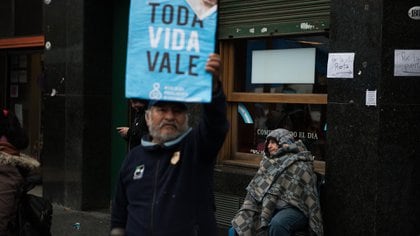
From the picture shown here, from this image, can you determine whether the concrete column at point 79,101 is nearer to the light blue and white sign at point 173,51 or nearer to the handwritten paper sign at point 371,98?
the handwritten paper sign at point 371,98

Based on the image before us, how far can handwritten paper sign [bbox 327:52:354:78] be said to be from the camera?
17.8 feet

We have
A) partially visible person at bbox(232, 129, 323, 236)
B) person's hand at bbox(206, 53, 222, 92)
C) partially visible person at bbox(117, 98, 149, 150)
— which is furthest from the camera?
partially visible person at bbox(117, 98, 149, 150)

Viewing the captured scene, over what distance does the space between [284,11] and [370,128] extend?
1690 mm

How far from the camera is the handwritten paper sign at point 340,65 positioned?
543 centimetres

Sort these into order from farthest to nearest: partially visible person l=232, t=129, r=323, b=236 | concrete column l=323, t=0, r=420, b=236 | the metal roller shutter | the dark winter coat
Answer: the metal roller shutter < partially visible person l=232, t=129, r=323, b=236 < concrete column l=323, t=0, r=420, b=236 < the dark winter coat

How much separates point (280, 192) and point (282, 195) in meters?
0.03

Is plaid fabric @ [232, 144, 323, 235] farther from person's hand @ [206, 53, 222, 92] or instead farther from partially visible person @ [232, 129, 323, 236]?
person's hand @ [206, 53, 222, 92]

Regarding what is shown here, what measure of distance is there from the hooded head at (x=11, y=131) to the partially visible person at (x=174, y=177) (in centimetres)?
113

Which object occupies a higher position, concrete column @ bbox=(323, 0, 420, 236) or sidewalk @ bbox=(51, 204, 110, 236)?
concrete column @ bbox=(323, 0, 420, 236)

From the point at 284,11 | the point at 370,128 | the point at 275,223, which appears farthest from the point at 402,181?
the point at 284,11

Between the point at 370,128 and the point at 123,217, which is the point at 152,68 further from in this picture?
the point at 370,128

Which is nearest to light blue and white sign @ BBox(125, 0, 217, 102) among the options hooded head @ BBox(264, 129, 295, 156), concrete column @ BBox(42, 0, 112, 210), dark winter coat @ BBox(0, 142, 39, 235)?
dark winter coat @ BBox(0, 142, 39, 235)

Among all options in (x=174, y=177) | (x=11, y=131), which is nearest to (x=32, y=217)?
(x=11, y=131)

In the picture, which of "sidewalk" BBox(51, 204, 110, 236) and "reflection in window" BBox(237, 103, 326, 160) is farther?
"sidewalk" BBox(51, 204, 110, 236)
